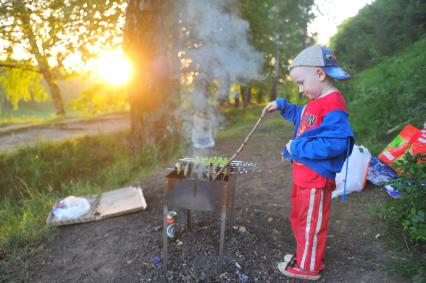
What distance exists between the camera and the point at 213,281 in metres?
2.81

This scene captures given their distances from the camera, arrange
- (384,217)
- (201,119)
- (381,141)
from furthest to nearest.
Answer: (201,119), (381,141), (384,217)

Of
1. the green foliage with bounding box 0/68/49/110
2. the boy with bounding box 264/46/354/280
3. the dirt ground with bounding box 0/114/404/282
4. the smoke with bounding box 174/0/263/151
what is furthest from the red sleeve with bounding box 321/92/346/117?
the green foliage with bounding box 0/68/49/110

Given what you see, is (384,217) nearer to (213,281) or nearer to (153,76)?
(213,281)

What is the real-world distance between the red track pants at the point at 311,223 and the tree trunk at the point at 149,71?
4.51 m

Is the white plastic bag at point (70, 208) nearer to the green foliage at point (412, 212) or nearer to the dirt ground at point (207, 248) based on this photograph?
the dirt ground at point (207, 248)

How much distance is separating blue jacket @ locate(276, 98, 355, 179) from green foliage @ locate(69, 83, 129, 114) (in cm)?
775

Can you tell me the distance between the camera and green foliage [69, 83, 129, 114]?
889 centimetres

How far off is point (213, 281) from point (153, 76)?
470 cm

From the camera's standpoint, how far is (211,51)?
26.9ft

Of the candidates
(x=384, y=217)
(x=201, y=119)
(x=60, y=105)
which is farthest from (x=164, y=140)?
(x=60, y=105)

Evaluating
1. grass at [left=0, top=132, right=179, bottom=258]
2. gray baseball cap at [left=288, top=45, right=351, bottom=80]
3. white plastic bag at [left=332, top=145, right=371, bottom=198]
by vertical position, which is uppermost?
gray baseball cap at [left=288, top=45, right=351, bottom=80]

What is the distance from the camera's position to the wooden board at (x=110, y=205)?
4165 mm

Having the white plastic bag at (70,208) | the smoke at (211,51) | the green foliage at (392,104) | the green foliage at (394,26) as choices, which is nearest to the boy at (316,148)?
the white plastic bag at (70,208)

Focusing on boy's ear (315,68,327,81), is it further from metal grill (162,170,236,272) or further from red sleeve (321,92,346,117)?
metal grill (162,170,236,272)
